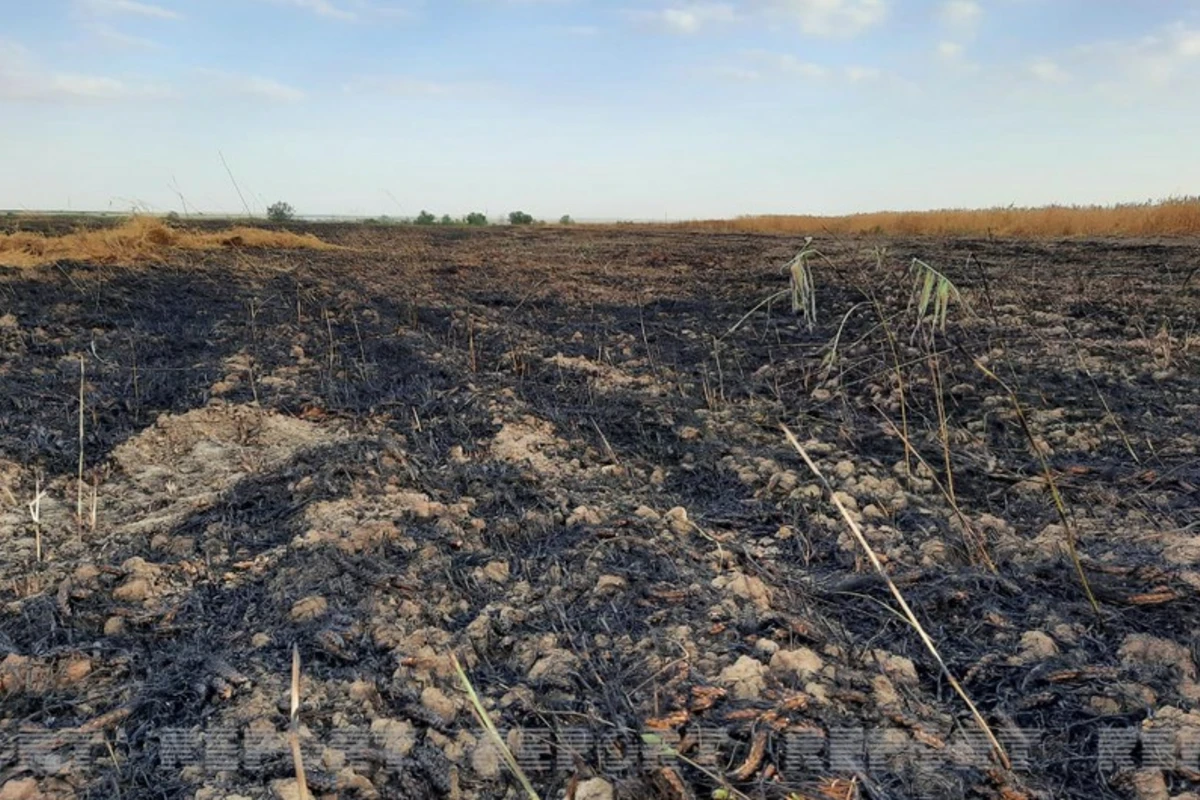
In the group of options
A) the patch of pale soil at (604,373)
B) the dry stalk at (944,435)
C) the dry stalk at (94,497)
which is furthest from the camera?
the patch of pale soil at (604,373)

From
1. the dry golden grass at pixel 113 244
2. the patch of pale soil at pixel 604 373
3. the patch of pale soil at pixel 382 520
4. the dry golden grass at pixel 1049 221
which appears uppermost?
the dry golden grass at pixel 1049 221

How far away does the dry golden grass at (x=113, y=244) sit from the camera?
997cm

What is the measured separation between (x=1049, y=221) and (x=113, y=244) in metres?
15.7

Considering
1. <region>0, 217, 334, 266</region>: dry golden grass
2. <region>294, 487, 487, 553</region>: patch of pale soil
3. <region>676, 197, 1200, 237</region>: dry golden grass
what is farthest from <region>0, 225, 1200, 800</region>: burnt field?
<region>676, 197, 1200, 237</region>: dry golden grass

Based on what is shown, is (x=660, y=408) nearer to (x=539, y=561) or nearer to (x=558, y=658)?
(x=539, y=561)

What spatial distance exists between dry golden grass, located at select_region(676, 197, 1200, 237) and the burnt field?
7.05 metres

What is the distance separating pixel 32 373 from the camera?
430 cm

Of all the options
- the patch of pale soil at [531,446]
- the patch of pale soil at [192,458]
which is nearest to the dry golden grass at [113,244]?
the patch of pale soil at [192,458]

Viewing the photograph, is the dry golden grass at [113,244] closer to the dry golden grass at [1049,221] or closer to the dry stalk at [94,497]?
the dry stalk at [94,497]

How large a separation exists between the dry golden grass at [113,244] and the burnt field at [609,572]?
630cm

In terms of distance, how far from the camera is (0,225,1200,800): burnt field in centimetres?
138

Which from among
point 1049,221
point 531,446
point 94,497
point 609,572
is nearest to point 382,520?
Answer: point 609,572

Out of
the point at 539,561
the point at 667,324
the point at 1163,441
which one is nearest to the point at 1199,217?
the point at 667,324

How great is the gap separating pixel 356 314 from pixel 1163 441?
540 centimetres
